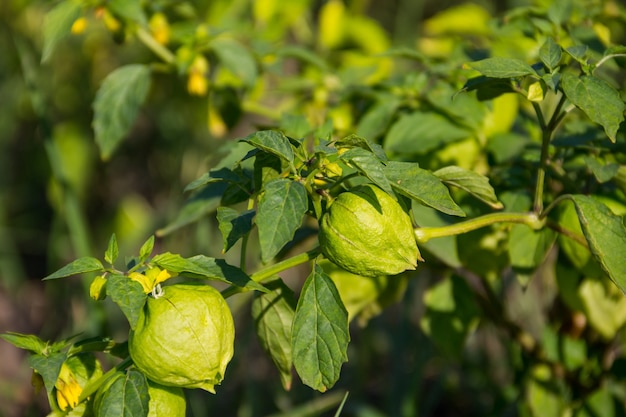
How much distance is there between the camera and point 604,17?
3.75ft

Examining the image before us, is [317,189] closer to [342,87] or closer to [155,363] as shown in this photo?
[155,363]

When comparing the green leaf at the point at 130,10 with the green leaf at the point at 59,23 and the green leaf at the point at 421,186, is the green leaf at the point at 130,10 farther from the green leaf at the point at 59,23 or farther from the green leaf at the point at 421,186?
the green leaf at the point at 421,186

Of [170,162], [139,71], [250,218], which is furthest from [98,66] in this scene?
[250,218]

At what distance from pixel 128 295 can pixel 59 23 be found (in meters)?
0.59

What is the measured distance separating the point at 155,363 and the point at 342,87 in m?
0.65

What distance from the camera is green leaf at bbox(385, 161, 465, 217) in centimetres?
64

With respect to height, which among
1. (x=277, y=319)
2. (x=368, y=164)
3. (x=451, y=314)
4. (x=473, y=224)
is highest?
(x=368, y=164)

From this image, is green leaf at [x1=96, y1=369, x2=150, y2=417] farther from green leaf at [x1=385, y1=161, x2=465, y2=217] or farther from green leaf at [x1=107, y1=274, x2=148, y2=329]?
green leaf at [x1=385, y1=161, x2=465, y2=217]

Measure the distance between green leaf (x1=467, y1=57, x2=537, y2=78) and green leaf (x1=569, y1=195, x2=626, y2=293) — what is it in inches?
5.6

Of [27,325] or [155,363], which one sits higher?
[155,363]

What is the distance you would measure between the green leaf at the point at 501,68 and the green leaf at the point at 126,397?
0.40m

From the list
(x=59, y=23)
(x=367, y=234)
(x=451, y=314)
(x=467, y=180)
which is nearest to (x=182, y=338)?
(x=367, y=234)

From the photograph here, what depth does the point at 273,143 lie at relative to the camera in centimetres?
63

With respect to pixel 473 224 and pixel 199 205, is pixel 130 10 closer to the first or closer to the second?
pixel 199 205
